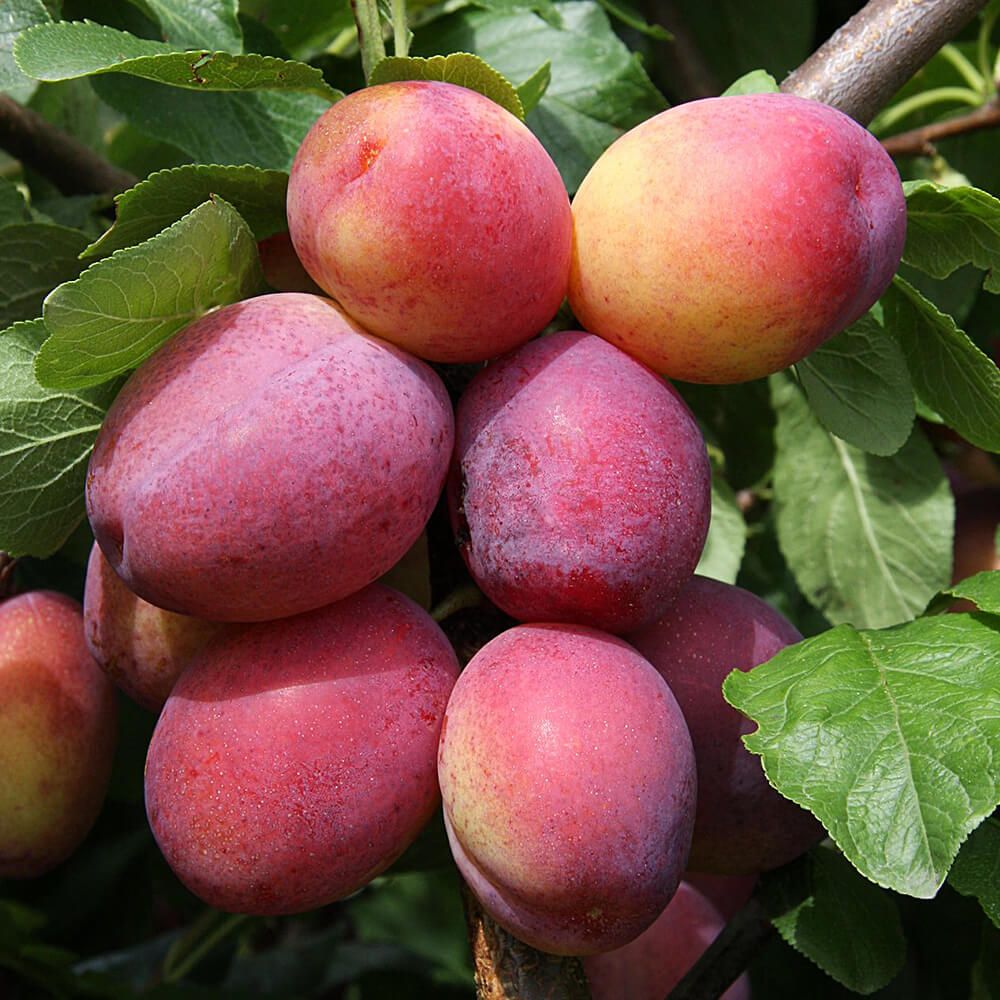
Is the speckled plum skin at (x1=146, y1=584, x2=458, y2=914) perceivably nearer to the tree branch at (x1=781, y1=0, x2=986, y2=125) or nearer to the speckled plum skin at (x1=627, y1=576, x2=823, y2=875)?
the speckled plum skin at (x1=627, y1=576, x2=823, y2=875)

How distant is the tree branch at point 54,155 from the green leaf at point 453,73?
0.44 m

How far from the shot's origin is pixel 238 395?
635mm

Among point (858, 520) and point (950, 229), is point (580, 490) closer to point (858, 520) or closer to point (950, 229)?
point (950, 229)

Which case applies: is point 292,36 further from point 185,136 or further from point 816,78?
point 816,78

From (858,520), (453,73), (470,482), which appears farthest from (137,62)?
(858,520)

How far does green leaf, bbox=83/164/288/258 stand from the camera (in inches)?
28.2

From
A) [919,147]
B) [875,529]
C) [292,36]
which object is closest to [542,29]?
[292,36]

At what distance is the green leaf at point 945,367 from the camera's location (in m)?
0.80

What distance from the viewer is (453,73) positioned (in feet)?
2.43

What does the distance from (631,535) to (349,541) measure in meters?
0.15

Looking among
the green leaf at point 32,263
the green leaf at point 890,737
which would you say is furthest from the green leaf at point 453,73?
the green leaf at point 890,737

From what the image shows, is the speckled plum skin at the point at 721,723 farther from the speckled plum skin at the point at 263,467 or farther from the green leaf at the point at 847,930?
the speckled plum skin at the point at 263,467

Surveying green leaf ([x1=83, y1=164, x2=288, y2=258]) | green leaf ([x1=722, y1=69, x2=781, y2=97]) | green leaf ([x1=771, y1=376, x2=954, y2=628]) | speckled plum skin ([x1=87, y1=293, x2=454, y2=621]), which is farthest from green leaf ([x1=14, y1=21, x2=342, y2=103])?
green leaf ([x1=771, y1=376, x2=954, y2=628])

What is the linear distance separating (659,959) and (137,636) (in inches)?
18.2
